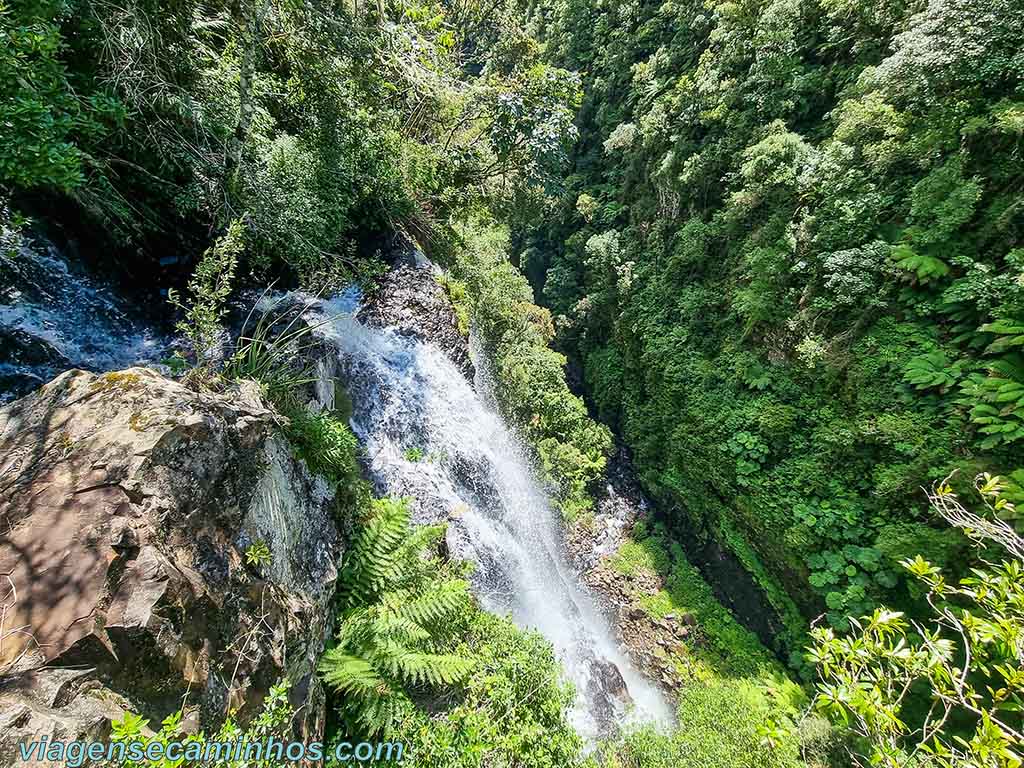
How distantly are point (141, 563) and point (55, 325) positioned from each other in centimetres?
380

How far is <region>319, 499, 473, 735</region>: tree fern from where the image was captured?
11.6 feet

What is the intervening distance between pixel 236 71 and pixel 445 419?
5781mm

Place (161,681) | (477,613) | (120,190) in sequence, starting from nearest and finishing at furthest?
(161,681), (120,190), (477,613)

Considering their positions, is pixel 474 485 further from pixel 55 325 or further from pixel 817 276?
pixel 817 276

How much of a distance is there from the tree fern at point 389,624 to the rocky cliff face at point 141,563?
0.34 metres

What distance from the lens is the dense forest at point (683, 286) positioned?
349 centimetres

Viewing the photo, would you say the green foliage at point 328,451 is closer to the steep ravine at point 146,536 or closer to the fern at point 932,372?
the steep ravine at point 146,536

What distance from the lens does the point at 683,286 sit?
Answer: 36.9 feet

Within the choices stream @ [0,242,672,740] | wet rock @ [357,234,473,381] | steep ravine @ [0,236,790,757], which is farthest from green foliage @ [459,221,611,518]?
steep ravine @ [0,236,790,757]

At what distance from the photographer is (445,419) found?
320 inches

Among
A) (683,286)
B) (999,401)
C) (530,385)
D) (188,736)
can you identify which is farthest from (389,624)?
(683,286)

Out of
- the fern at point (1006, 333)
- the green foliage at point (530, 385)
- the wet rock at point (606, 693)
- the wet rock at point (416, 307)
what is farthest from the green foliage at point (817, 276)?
the wet rock at point (416, 307)

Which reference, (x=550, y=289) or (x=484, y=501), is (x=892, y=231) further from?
(x=550, y=289)

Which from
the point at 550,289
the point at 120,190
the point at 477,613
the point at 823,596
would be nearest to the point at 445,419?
the point at 477,613
